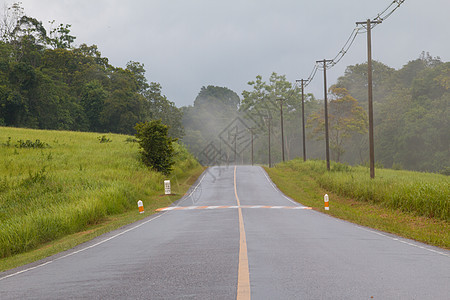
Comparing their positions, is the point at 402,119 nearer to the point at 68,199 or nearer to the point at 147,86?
the point at 147,86

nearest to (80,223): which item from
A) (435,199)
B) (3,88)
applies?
(435,199)

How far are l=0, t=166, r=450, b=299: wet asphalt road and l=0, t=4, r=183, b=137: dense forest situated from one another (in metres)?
54.0

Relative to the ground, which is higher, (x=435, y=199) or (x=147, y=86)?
(x=147, y=86)

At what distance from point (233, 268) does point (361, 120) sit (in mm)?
67121

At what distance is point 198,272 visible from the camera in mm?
6320

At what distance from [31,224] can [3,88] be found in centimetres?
4871

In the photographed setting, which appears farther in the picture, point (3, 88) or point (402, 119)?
point (402, 119)

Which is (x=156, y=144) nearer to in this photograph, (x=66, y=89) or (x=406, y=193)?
(x=406, y=193)

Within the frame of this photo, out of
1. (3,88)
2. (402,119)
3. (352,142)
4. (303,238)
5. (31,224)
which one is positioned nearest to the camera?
(303,238)

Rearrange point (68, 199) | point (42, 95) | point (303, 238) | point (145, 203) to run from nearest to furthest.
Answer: point (303, 238) → point (68, 199) → point (145, 203) → point (42, 95)

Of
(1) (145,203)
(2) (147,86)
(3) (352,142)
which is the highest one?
(2) (147,86)

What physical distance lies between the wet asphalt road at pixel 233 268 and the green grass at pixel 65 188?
12.2 feet

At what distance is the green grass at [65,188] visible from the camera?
1405 centimetres

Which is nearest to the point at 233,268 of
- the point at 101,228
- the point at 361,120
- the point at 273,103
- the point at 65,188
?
the point at 101,228
